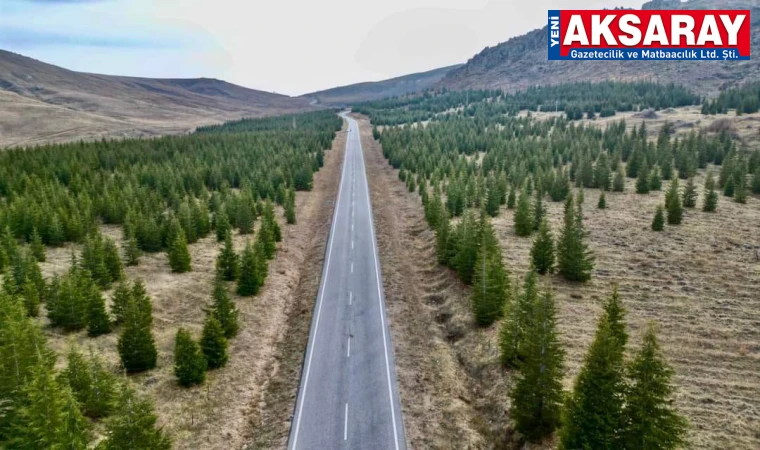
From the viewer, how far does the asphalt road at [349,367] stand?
24328mm

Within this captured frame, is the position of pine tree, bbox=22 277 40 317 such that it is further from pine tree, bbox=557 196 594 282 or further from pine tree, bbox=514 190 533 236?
pine tree, bbox=514 190 533 236

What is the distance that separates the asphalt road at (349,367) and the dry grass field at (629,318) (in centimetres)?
113

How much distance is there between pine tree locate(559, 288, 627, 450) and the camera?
16.9m

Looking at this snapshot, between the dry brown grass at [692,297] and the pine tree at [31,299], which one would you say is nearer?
the dry brown grass at [692,297]

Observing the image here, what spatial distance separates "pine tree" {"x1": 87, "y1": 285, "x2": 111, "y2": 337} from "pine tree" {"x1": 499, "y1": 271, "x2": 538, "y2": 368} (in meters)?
25.3

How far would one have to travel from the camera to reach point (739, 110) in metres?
117

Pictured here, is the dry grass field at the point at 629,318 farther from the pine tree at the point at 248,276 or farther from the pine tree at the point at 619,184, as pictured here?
the pine tree at the point at 619,184

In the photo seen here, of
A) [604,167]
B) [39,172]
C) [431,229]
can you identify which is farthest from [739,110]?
[39,172]

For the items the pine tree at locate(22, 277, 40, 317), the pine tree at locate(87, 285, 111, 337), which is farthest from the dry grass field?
the pine tree at locate(22, 277, 40, 317)

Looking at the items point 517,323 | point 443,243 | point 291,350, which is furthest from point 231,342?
point 443,243

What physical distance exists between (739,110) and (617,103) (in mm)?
42928

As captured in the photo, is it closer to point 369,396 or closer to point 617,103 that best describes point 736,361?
point 369,396

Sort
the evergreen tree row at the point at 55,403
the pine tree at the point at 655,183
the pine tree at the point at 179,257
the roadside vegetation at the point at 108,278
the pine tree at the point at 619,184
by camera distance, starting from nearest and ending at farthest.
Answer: the evergreen tree row at the point at 55,403 < the roadside vegetation at the point at 108,278 < the pine tree at the point at 179,257 < the pine tree at the point at 655,183 < the pine tree at the point at 619,184

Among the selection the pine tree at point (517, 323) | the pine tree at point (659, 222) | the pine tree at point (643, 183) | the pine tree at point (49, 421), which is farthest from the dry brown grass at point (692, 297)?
the pine tree at point (49, 421)
